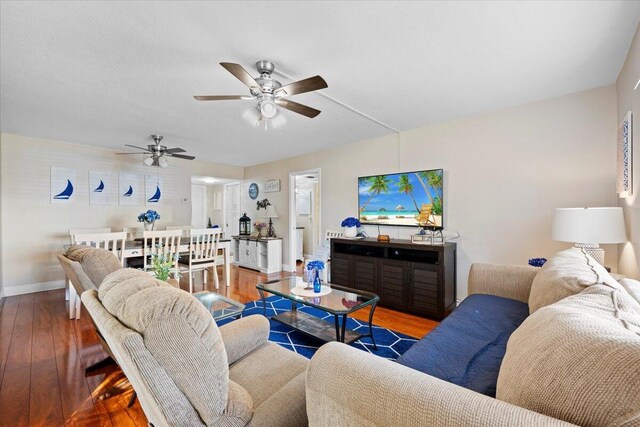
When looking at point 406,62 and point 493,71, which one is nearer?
point 406,62

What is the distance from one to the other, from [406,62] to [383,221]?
2.39m

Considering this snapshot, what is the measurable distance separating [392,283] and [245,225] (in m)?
4.04

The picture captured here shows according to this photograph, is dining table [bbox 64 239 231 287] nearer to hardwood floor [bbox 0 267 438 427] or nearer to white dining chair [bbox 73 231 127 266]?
white dining chair [bbox 73 231 127 266]

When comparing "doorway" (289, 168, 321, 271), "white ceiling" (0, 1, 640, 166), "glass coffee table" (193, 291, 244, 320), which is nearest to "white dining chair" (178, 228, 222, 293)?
"glass coffee table" (193, 291, 244, 320)

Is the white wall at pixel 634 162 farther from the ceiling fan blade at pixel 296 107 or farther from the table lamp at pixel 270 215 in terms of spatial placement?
the table lamp at pixel 270 215

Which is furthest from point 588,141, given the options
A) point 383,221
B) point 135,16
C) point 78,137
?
point 78,137

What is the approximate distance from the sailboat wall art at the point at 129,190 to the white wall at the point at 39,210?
0.41 feet

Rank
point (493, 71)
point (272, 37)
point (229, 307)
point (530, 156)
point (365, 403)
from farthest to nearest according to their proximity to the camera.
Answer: point (530, 156) → point (229, 307) → point (493, 71) → point (272, 37) → point (365, 403)

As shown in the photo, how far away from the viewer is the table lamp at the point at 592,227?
2113 mm

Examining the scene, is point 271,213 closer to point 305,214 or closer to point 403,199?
point 305,214

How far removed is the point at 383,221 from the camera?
166 inches

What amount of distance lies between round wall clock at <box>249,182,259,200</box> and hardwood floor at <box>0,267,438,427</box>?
3785 millimetres

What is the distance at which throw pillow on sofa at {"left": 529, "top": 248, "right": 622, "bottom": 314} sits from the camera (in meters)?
1.24

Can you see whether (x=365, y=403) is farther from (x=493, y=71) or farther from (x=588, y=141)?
(x=588, y=141)
